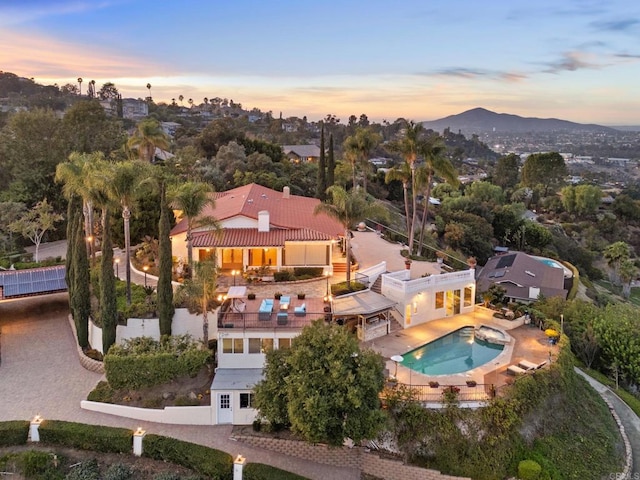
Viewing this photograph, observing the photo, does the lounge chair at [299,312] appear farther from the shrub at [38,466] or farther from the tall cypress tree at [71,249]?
the tall cypress tree at [71,249]

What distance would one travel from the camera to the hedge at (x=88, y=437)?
19281mm

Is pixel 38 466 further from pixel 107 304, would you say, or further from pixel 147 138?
pixel 147 138

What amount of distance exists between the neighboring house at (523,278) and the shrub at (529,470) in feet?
69.0

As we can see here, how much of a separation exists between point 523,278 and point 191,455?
34.7 meters

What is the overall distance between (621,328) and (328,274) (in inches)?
710

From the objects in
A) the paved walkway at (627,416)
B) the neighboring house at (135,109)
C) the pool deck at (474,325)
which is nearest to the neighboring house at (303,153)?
the pool deck at (474,325)

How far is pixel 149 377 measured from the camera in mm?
21594

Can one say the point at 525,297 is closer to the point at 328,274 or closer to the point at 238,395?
the point at 328,274

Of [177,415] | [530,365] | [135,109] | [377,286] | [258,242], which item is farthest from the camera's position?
[135,109]

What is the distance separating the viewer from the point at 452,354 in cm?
2417

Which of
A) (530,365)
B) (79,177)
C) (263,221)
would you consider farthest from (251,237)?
(530,365)

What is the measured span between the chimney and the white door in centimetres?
1378

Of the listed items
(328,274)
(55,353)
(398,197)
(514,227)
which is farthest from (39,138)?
(514,227)

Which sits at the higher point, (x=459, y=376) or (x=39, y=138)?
(x=39, y=138)
